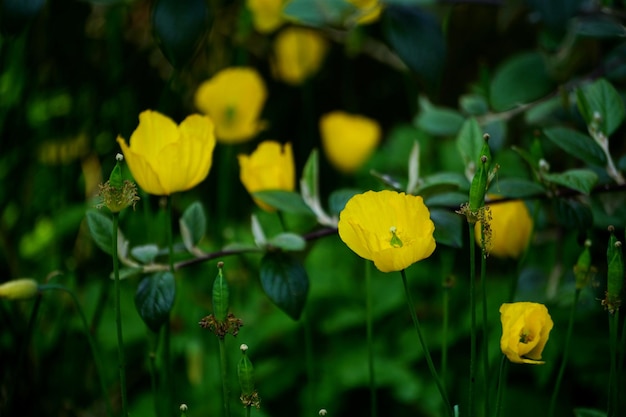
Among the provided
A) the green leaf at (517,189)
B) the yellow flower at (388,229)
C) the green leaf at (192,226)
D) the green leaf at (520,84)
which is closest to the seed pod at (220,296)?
the yellow flower at (388,229)

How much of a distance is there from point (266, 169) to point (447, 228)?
0.22m

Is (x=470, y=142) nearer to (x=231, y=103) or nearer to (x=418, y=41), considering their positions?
(x=418, y=41)

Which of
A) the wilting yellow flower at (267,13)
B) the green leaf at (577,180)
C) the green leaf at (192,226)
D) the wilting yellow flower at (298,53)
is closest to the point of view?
the green leaf at (577,180)

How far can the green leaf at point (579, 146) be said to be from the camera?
0.86 metres

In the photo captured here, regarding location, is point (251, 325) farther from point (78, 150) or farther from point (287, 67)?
point (287, 67)

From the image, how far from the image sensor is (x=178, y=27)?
0.86m

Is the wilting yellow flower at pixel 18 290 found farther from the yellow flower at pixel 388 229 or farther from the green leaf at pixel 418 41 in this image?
the green leaf at pixel 418 41

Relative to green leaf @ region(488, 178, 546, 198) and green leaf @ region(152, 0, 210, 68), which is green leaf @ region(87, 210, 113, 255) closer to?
green leaf @ region(152, 0, 210, 68)

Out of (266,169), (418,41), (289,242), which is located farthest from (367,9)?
(289,242)

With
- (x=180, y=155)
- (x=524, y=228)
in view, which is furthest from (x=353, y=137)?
(x=180, y=155)

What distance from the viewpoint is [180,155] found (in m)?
0.82

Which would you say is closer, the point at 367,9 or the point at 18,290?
the point at 18,290

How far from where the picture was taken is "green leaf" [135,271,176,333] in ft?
2.56

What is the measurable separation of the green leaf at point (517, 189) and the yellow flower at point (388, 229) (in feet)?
0.56
